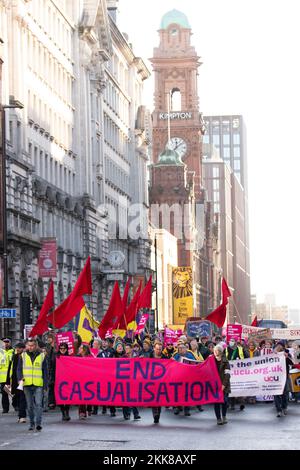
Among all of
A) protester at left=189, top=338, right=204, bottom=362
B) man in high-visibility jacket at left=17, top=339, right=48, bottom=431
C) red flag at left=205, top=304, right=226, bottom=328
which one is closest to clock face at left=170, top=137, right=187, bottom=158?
red flag at left=205, top=304, right=226, bottom=328

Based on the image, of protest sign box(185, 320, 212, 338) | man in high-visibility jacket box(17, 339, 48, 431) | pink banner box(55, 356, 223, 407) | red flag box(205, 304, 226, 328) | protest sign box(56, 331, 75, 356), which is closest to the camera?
man in high-visibility jacket box(17, 339, 48, 431)

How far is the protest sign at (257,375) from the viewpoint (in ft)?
100

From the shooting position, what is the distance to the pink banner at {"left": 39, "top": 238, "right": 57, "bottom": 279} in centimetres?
6388

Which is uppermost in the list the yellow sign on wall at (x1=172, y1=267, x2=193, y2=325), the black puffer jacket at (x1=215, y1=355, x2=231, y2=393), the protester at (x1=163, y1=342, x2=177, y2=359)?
the yellow sign on wall at (x1=172, y1=267, x2=193, y2=325)

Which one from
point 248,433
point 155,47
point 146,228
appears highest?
point 155,47

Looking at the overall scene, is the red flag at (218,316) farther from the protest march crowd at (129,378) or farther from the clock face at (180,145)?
the clock face at (180,145)

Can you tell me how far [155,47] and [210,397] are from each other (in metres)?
162

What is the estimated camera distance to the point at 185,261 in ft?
531

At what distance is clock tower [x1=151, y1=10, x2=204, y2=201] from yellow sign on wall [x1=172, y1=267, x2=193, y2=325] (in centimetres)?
3967

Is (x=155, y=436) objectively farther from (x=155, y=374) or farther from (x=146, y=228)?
(x=146, y=228)

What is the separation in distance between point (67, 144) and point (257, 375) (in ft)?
162

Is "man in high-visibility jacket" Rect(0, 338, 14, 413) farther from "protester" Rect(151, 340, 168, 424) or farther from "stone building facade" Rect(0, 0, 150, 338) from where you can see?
"stone building facade" Rect(0, 0, 150, 338)

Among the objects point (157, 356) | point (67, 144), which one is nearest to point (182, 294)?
point (67, 144)
